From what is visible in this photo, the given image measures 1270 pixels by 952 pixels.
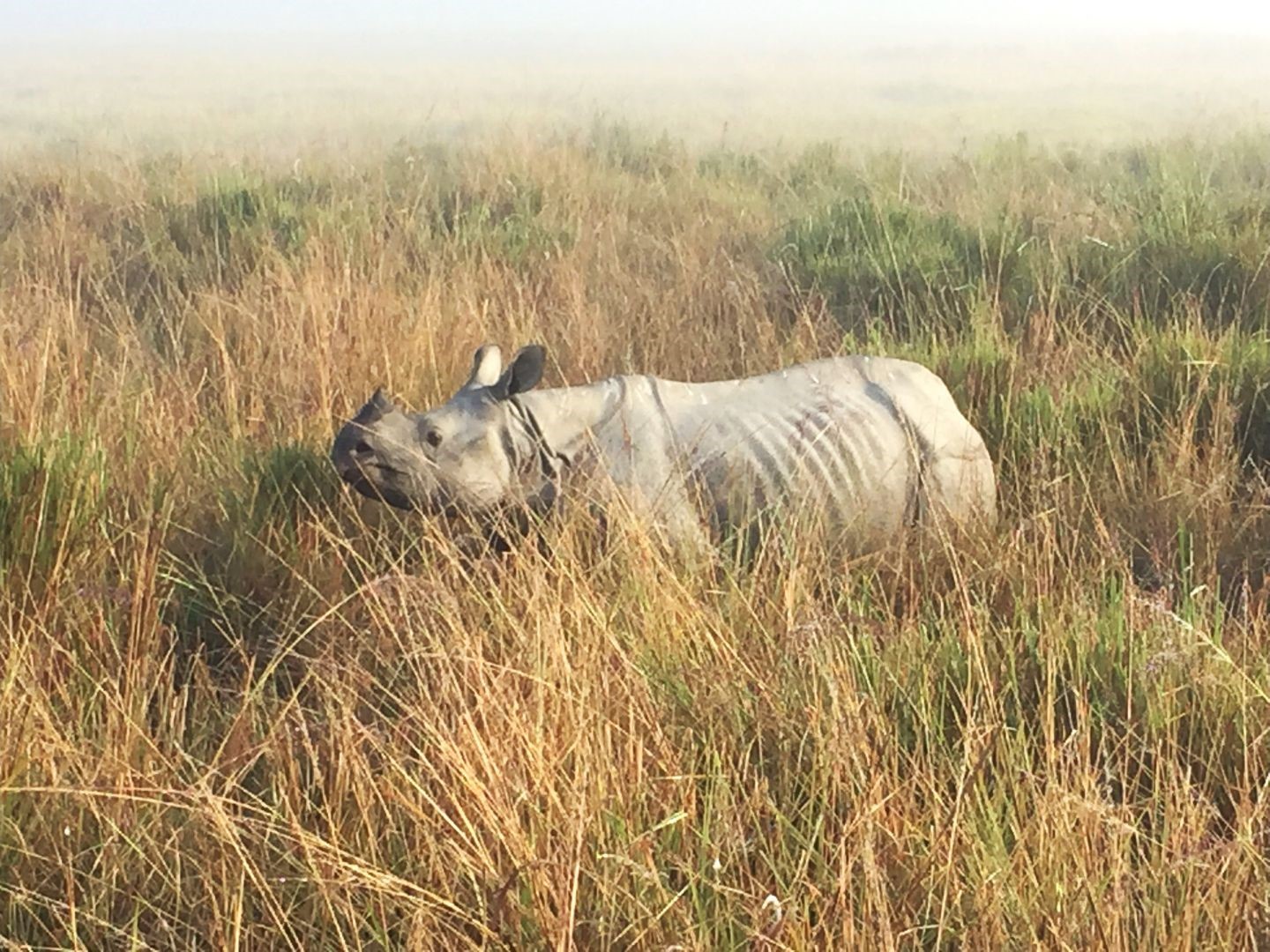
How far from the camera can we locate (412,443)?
3273mm

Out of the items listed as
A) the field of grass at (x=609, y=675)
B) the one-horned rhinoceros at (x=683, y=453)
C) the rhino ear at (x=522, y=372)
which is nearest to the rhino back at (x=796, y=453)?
the one-horned rhinoceros at (x=683, y=453)

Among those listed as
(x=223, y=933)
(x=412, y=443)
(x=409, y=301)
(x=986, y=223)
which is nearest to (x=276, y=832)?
(x=223, y=933)

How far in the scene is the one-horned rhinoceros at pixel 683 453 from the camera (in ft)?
10.7

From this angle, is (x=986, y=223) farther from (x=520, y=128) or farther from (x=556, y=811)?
(x=556, y=811)

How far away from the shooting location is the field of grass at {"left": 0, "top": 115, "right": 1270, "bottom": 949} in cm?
179

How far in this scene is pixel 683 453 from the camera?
338 cm

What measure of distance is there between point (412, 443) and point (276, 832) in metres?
1.49

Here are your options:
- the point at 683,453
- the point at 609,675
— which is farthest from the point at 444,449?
the point at 609,675

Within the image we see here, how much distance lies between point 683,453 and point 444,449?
0.58 metres

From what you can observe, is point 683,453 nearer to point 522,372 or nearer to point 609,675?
point 522,372

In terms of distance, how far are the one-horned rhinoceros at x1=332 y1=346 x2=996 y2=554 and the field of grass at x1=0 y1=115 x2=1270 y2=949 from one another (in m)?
0.18

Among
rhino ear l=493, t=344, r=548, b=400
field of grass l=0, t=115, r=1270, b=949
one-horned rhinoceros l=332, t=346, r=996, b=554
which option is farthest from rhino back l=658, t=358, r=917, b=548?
rhino ear l=493, t=344, r=548, b=400

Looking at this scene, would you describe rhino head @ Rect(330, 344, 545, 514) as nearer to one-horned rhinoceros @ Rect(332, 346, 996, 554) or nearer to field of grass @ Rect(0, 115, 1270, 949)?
one-horned rhinoceros @ Rect(332, 346, 996, 554)

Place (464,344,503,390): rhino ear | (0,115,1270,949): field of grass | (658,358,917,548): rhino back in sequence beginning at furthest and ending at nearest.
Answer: (464,344,503,390): rhino ear
(658,358,917,548): rhino back
(0,115,1270,949): field of grass
